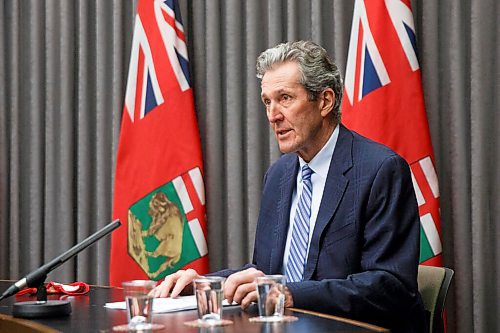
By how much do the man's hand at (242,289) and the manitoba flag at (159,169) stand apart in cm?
191

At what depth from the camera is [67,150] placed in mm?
4434

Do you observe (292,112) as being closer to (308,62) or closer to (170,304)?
(308,62)

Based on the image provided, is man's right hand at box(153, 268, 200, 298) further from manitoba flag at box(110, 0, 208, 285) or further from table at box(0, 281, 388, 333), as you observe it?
manitoba flag at box(110, 0, 208, 285)

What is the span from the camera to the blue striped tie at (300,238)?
2.55m

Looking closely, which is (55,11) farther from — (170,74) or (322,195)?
(322,195)

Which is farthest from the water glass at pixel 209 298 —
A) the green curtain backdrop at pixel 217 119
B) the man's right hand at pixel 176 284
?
the green curtain backdrop at pixel 217 119

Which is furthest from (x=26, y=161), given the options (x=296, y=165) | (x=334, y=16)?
(x=296, y=165)

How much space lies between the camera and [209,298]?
6.03 feet

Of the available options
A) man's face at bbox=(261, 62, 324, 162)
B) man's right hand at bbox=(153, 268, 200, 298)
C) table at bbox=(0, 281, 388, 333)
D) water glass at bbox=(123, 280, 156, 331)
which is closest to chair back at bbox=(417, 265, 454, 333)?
man's face at bbox=(261, 62, 324, 162)

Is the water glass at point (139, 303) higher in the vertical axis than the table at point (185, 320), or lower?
higher

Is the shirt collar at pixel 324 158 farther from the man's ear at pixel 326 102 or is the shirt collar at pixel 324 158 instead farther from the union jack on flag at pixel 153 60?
the union jack on flag at pixel 153 60

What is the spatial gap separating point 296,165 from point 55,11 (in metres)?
2.28

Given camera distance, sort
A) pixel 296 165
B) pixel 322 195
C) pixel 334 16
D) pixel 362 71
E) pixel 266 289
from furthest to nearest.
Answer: pixel 334 16
pixel 362 71
pixel 296 165
pixel 322 195
pixel 266 289

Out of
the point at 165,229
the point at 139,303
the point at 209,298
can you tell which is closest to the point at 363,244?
the point at 209,298
